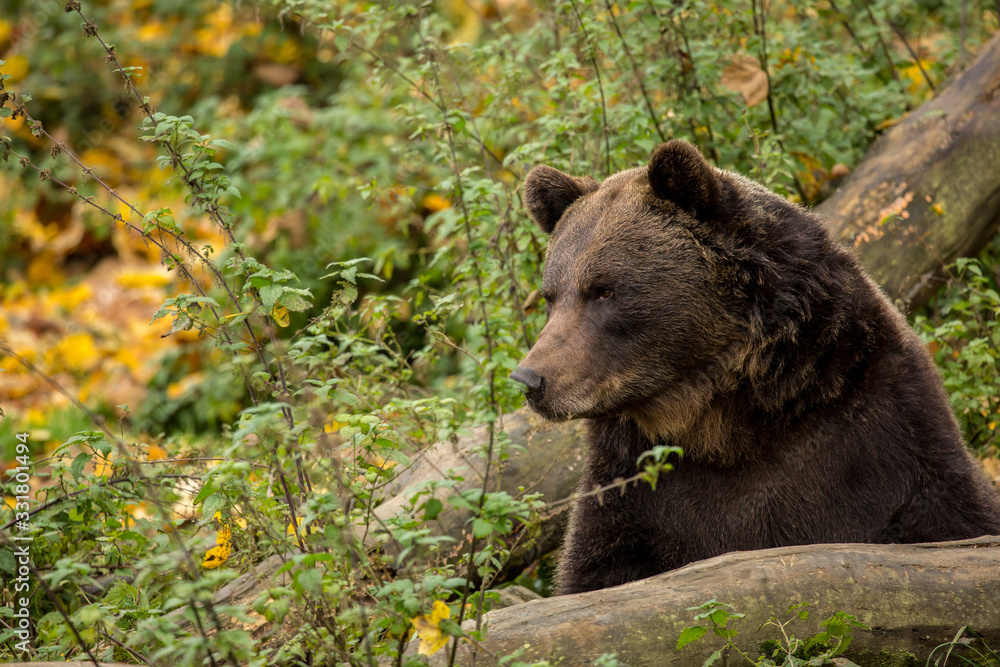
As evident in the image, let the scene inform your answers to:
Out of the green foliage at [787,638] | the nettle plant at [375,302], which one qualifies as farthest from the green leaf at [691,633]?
the nettle plant at [375,302]

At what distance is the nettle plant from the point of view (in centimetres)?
237

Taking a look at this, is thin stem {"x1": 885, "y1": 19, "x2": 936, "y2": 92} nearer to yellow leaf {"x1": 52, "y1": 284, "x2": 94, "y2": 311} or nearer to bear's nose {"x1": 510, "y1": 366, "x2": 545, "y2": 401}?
bear's nose {"x1": 510, "y1": 366, "x2": 545, "y2": 401}

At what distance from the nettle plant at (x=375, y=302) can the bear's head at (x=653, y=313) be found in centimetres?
26

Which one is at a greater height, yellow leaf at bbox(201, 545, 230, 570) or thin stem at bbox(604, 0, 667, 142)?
thin stem at bbox(604, 0, 667, 142)

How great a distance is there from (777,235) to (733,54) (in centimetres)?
301

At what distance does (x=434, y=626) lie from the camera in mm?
2121

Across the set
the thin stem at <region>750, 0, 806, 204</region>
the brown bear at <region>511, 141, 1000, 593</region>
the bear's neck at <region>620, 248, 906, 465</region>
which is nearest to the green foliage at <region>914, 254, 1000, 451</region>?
the thin stem at <region>750, 0, 806, 204</region>

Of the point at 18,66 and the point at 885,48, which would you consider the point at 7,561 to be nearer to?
the point at 885,48

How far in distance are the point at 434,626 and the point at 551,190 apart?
2275mm

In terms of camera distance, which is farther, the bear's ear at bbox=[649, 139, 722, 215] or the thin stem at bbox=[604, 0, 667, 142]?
the thin stem at bbox=[604, 0, 667, 142]

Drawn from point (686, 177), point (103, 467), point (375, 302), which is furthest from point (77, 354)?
point (686, 177)

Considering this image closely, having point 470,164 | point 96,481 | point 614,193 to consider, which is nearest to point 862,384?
point 614,193

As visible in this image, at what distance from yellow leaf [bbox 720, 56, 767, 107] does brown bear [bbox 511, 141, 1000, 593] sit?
2.49m

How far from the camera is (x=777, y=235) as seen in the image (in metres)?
3.34
